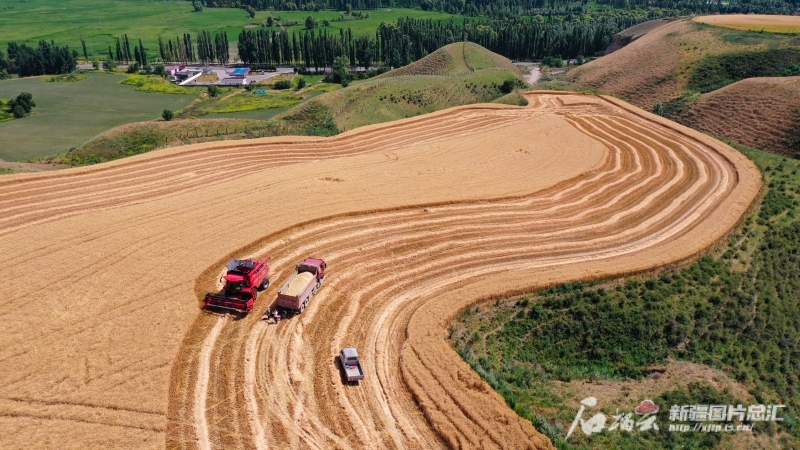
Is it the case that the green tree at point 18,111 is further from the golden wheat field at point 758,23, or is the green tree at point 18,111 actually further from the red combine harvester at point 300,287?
the golden wheat field at point 758,23

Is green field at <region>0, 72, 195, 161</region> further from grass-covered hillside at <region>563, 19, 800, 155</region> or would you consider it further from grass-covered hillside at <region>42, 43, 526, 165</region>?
grass-covered hillside at <region>563, 19, 800, 155</region>

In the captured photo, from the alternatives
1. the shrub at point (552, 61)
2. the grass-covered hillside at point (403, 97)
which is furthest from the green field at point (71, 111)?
the shrub at point (552, 61)

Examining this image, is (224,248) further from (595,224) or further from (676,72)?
(676,72)

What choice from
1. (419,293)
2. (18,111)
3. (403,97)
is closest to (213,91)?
(18,111)

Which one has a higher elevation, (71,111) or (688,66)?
(688,66)

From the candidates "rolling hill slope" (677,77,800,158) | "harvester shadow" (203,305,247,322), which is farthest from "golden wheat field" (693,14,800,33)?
"harvester shadow" (203,305,247,322)

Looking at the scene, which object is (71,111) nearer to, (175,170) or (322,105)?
(322,105)
